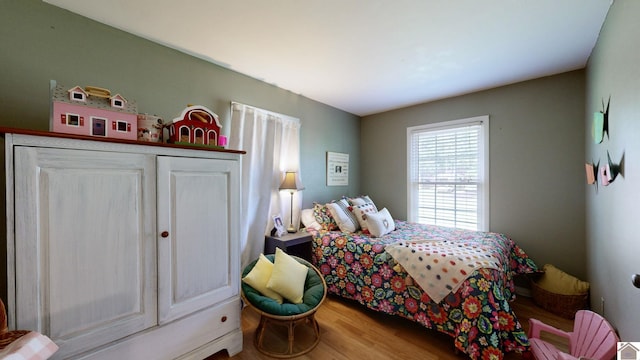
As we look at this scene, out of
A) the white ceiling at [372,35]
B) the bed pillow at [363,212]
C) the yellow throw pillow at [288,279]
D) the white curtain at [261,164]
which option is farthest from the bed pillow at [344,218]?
the white ceiling at [372,35]

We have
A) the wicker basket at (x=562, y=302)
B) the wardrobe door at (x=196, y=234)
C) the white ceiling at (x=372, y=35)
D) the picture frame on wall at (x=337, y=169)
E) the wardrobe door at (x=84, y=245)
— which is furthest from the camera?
the picture frame on wall at (x=337, y=169)

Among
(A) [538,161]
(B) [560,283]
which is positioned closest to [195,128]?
(A) [538,161]

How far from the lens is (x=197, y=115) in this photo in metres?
1.68

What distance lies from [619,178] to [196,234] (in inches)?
102

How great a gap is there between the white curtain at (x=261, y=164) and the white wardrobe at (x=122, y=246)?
829 millimetres

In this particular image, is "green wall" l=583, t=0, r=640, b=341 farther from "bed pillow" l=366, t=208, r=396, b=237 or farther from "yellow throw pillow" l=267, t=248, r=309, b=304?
"yellow throw pillow" l=267, t=248, r=309, b=304

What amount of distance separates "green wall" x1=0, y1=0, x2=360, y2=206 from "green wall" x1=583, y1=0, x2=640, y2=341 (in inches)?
107

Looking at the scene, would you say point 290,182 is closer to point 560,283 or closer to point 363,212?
point 363,212

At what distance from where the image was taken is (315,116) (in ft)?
11.2

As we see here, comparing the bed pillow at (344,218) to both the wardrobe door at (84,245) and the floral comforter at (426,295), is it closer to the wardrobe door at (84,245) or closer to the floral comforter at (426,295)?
the floral comforter at (426,295)

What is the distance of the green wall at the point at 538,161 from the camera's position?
2508 millimetres

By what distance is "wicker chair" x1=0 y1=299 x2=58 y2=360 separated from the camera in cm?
84

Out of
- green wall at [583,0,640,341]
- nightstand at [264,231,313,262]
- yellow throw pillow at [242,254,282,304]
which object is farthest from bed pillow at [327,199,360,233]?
green wall at [583,0,640,341]

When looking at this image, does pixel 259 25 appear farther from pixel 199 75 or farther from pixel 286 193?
pixel 286 193
